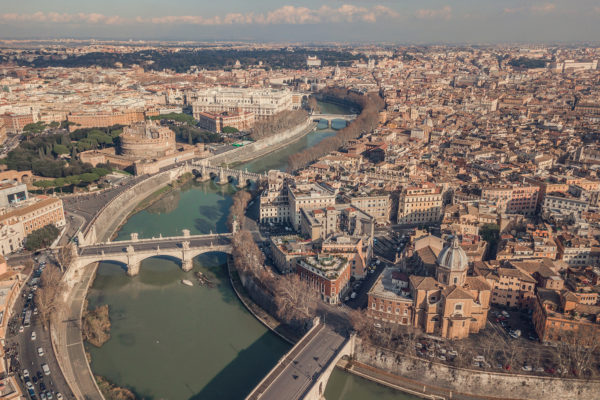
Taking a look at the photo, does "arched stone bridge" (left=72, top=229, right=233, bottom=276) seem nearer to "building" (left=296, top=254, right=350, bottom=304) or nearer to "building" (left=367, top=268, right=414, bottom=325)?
"building" (left=296, top=254, right=350, bottom=304)

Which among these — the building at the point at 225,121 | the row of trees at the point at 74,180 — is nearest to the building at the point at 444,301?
the row of trees at the point at 74,180

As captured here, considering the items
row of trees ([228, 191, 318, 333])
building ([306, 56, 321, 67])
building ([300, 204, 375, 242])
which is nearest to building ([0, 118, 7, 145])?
row of trees ([228, 191, 318, 333])

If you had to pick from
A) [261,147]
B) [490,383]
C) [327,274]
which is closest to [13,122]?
[261,147]

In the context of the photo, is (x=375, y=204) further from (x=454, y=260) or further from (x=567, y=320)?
(x=567, y=320)

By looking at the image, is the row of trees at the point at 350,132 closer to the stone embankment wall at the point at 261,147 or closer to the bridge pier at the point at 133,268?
the stone embankment wall at the point at 261,147

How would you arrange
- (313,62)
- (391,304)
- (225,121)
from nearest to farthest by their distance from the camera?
1. (391,304)
2. (225,121)
3. (313,62)

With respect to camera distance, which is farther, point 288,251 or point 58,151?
point 58,151

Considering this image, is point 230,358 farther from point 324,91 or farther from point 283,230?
point 324,91

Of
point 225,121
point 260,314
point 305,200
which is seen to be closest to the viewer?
point 260,314
